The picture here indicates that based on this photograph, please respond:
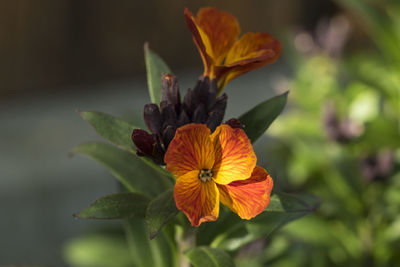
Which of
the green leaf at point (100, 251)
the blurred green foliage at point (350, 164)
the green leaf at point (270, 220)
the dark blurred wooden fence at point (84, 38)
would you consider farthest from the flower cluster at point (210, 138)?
the dark blurred wooden fence at point (84, 38)

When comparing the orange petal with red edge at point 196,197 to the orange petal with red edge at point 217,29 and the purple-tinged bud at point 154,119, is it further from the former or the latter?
the orange petal with red edge at point 217,29

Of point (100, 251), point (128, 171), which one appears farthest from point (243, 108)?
point (128, 171)

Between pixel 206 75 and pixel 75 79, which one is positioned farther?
pixel 75 79

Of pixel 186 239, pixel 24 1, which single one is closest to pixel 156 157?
pixel 186 239

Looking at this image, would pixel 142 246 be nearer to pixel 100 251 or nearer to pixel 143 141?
pixel 143 141

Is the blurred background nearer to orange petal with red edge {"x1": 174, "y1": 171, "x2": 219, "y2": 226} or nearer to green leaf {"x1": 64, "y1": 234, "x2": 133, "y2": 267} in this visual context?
green leaf {"x1": 64, "y1": 234, "x2": 133, "y2": 267}

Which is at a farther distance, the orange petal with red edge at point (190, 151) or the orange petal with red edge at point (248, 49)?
the orange petal with red edge at point (248, 49)

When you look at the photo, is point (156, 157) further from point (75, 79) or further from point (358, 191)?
point (75, 79)
